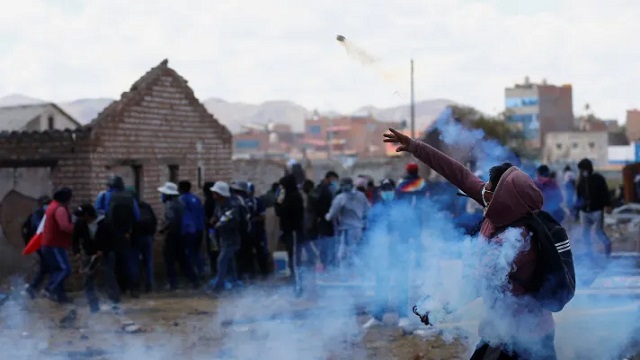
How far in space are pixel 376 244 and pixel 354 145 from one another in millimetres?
77483

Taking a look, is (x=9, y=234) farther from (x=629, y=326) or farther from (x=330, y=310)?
(x=629, y=326)

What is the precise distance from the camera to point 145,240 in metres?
12.0

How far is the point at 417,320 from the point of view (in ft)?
28.6

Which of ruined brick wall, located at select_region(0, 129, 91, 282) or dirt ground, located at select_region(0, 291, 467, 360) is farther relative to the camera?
ruined brick wall, located at select_region(0, 129, 91, 282)

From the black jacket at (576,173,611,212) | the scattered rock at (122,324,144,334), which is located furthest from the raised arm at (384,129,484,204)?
the black jacket at (576,173,611,212)

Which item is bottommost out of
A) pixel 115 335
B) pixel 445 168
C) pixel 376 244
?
pixel 115 335

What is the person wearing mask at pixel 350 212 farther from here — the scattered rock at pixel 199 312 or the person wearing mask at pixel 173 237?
the person wearing mask at pixel 173 237

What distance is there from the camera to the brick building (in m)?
12.9

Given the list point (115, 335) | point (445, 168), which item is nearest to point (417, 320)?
point (115, 335)

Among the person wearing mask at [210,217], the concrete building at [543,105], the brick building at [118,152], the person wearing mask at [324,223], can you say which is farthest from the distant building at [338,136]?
the person wearing mask at [210,217]

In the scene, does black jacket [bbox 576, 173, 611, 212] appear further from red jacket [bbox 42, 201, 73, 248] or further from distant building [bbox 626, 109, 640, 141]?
distant building [bbox 626, 109, 640, 141]

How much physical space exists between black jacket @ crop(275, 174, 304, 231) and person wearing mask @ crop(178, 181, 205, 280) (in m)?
1.56

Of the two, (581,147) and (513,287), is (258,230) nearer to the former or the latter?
(513,287)

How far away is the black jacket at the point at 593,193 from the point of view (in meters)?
12.4
